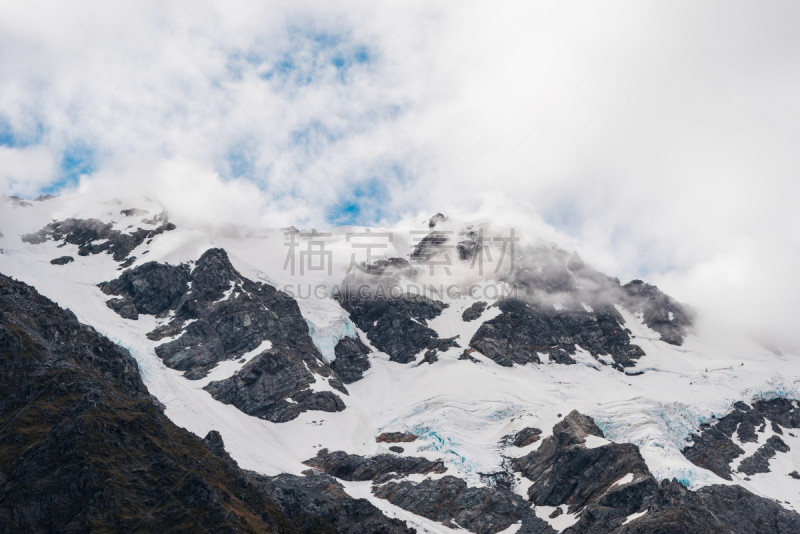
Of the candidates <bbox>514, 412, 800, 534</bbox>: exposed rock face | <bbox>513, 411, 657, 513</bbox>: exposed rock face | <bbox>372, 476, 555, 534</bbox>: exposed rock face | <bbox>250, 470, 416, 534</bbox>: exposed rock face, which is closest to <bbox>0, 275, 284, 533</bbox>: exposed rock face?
<bbox>250, 470, 416, 534</bbox>: exposed rock face

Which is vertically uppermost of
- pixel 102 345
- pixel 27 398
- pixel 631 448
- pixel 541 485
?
pixel 102 345

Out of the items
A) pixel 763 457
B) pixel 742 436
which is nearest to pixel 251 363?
pixel 742 436

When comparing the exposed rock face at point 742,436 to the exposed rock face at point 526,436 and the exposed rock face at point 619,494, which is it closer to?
the exposed rock face at point 619,494

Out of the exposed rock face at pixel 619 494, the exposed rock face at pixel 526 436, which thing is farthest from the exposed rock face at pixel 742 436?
the exposed rock face at pixel 526 436

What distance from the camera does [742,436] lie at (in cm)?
17975

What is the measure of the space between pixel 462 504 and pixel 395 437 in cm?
3604

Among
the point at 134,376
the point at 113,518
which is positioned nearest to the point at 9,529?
the point at 113,518

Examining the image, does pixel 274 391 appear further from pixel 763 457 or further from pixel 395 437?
pixel 763 457

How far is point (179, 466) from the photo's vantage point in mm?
84062

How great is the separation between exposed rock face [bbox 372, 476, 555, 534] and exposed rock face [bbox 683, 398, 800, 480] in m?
63.5

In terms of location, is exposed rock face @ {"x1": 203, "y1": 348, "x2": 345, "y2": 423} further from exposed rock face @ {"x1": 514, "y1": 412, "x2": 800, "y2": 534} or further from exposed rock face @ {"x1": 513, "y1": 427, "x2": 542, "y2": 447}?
exposed rock face @ {"x1": 514, "y1": 412, "x2": 800, "y2": 534}

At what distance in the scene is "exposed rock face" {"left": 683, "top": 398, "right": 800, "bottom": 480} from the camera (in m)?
167

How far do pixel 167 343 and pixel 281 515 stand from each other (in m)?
107

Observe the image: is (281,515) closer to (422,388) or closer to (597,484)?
(597,484)
